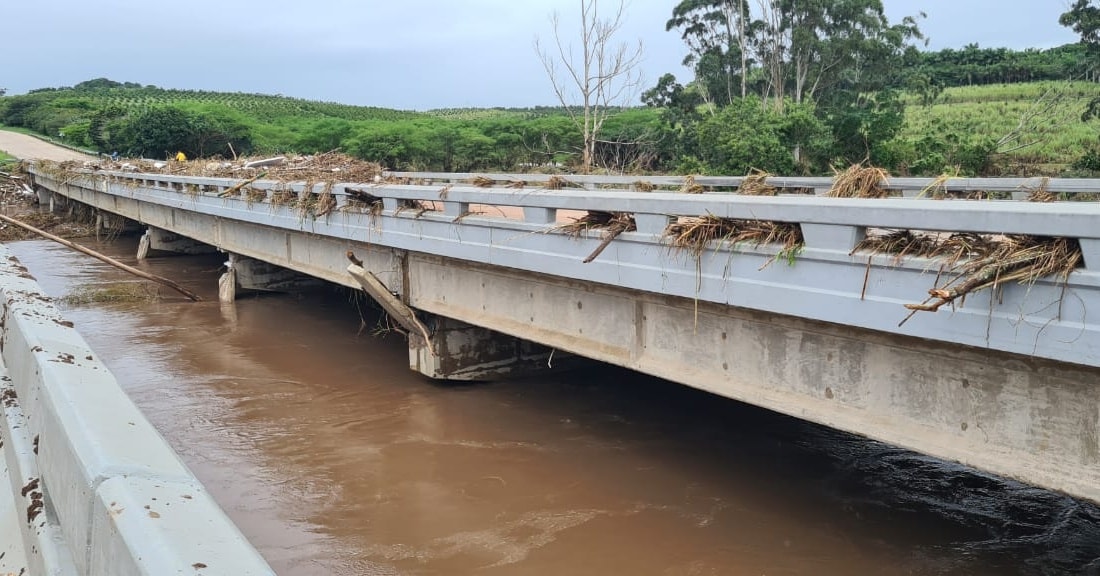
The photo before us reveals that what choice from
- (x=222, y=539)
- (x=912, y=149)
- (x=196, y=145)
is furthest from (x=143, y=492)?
(x=196, y=145)

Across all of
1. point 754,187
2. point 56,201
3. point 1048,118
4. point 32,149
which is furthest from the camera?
point 32,149

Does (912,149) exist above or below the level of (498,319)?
above

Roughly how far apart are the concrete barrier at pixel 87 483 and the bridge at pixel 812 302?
10.5ft

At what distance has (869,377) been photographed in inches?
185

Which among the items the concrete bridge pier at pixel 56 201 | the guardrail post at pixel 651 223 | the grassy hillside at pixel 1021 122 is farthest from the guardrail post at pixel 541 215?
the concrete bridge pier at pixel 56 201

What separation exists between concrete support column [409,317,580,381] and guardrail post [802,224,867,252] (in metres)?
5.15

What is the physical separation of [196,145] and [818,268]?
63.7m

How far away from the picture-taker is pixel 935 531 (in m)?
6.04

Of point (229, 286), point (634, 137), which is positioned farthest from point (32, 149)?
point (229, 286)

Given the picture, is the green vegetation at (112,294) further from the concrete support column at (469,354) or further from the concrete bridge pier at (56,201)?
the concrete bridge pier at (56,201)

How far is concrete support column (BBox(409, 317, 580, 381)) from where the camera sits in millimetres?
9641

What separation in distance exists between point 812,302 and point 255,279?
1445cm

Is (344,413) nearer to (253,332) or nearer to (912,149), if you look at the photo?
(253,332)

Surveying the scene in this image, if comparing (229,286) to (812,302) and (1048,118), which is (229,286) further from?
(1048,118)
